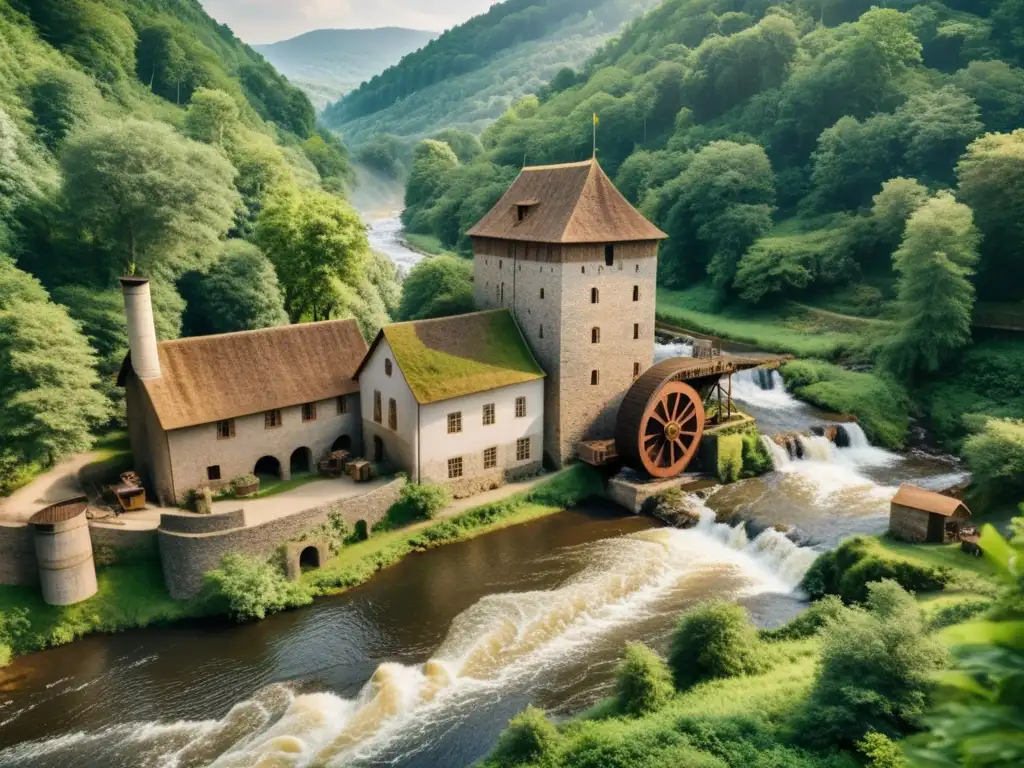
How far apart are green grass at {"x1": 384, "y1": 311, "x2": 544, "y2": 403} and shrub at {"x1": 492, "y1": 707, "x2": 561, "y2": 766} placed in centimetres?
1314

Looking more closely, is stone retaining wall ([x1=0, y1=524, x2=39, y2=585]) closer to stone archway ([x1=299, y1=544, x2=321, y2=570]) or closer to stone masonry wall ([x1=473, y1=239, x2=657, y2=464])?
stone archway ([x1=299, y1=544, x2=321, y2=570])

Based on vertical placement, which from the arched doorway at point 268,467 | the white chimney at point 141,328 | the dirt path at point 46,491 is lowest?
the arched doorway at point 268,467

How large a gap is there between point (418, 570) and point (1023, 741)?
74.6 ft

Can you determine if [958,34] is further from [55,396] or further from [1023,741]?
[1023,741]

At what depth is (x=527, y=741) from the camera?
50.3ft

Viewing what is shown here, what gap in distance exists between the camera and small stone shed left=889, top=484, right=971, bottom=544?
73.8 ft

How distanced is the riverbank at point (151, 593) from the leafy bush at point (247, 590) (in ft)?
0.47

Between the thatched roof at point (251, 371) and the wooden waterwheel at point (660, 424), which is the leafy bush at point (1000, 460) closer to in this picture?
the wooden waterwheel at point (660, 424)

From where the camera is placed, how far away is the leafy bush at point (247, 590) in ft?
72.9

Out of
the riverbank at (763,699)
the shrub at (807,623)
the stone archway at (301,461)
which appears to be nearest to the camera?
the riverbank at (763,699)

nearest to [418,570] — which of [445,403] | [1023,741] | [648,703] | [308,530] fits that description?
[308,530]

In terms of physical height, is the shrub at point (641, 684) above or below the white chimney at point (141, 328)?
below

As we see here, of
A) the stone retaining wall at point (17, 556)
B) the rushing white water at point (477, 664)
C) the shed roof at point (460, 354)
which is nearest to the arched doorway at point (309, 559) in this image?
the rushing white water at point (477, 664)

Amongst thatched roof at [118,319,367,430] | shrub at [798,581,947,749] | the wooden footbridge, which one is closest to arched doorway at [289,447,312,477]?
thatched roof at [118,319,367,430]
